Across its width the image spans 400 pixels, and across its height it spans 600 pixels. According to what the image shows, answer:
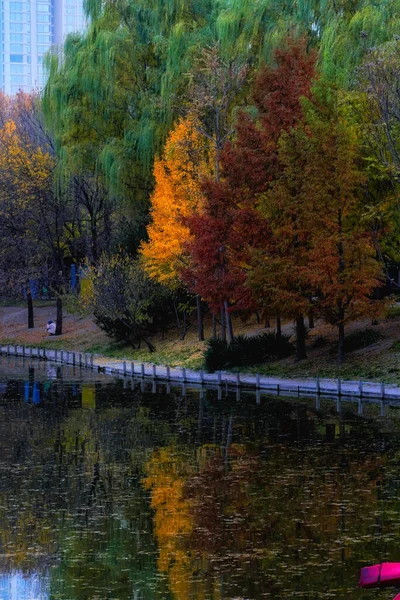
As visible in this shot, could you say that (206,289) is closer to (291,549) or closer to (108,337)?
(108,337)

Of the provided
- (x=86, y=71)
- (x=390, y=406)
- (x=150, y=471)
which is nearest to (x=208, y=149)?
(x=86, y=71)

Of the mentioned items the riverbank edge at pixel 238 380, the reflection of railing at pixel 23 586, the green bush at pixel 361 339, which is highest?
the green bush at pixel 361 339

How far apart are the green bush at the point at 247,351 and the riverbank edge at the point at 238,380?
92 centimetres

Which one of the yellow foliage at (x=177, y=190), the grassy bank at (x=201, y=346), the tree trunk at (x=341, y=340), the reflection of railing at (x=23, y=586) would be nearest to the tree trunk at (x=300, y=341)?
the grassy bank at (x=201, y=346)

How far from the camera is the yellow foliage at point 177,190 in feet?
169

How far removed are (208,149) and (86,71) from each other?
8.11 m

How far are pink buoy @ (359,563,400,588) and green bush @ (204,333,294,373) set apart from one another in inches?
1303

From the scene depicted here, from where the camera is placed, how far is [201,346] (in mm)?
53906

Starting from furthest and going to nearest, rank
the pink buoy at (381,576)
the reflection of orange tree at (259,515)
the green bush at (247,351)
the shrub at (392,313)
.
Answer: the shrub at (392,313), the green bush at (247,351), the reflection of orange tree at (259,515), the pink buoy at (381,576)

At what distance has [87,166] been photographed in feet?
191

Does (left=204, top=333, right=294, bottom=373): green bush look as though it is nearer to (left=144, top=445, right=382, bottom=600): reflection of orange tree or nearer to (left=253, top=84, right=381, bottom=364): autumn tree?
(left=253, top=84, right=381, bottom=364): autumn tree

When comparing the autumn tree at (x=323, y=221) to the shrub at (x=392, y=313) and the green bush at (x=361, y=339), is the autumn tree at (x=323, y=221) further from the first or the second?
the shrub at (x=392, y=313)

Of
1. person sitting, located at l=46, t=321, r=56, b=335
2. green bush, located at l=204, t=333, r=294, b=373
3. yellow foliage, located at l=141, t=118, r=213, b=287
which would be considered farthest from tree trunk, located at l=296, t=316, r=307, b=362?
person sitting, located at l=46, t=321, r=56, b=335

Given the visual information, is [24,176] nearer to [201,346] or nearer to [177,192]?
[177,192]
